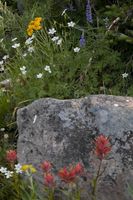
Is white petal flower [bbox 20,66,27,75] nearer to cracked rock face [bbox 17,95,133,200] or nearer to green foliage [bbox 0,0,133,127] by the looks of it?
green foliage [bbox 0,0,133,127]

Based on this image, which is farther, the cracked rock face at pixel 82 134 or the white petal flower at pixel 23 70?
the white petal flower at pixel 23 70

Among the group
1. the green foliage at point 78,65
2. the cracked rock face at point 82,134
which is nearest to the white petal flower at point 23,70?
the green foliage at point 78,65

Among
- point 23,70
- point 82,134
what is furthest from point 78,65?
point 82,134

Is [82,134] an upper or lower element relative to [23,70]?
upper

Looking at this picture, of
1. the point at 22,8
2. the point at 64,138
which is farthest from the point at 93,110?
the point at 22,8

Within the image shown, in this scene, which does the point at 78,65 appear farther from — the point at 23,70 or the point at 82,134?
the point at 82,134

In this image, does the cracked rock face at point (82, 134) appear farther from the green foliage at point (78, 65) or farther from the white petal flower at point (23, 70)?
the white petal flower at point (23, 70)

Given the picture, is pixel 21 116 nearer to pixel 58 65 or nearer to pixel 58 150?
pixel 58 150

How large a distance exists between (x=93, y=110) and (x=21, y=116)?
647 mm

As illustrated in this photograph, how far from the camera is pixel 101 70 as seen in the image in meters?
5.17

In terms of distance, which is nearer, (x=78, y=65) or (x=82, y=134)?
(x=82, y=134)

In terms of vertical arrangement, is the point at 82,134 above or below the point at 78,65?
above

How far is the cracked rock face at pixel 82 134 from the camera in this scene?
136 inches

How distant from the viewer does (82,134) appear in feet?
12.1
